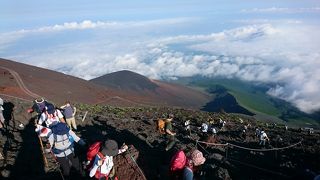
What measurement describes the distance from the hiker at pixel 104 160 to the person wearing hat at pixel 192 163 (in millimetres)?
1492

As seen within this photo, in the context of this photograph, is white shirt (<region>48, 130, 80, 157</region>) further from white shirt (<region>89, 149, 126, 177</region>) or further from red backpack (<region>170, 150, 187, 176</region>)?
red backpack (<region>170, 150, 187, 176</region>)

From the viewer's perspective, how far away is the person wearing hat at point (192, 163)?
7746mm

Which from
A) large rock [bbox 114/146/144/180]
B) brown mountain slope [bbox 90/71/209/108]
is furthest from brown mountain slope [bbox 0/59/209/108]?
large rock [bbox 114/146/144/180]

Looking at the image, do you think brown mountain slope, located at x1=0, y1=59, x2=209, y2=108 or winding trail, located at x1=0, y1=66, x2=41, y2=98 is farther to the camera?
brown mountain slope, located at x1=0, y1=59, x2=209, y2=108

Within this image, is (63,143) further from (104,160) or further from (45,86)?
(45,86)

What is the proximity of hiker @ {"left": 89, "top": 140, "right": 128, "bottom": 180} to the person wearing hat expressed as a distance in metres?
1.49

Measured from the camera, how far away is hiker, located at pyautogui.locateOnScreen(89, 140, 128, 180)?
813 centimetres

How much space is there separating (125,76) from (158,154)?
236 feet

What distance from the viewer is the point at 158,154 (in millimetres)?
14234

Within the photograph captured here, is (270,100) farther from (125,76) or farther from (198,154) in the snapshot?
(198,154)

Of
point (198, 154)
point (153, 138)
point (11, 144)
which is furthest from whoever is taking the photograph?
point (153, 138)

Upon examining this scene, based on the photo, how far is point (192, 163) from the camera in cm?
789

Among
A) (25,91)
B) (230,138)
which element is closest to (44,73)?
(25,91)

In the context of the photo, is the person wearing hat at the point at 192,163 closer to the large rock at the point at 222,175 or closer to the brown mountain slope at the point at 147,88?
the large rock at the point at 222,175
